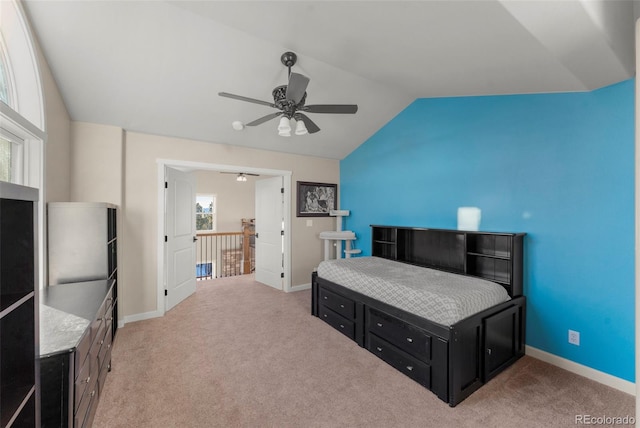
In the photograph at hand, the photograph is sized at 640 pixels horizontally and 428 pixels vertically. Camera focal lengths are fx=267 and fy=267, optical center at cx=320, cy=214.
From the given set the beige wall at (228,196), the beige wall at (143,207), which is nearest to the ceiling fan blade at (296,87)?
the beige wall at (143,207)

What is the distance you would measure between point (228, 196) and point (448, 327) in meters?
8.13

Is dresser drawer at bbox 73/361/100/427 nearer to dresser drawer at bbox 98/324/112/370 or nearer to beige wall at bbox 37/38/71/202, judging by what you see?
dresser drawer at bbox 98/324/112/370

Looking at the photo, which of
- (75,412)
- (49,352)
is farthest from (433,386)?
(49,352)

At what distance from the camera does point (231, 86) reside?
9.78 feet

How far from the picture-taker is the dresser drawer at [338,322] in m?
3.03

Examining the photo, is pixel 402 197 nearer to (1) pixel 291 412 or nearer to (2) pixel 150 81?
(1) pixel 291 412

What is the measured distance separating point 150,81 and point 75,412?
9.27 feet

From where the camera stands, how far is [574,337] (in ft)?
8.08

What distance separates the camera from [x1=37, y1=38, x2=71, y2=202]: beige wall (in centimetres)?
236

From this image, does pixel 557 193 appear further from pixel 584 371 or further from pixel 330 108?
pixel 330 108

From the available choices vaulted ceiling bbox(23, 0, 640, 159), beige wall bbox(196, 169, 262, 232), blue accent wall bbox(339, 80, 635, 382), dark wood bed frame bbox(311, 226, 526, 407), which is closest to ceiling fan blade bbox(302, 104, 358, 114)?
vaulted ceiling bbox(23, 0, 640, 159)

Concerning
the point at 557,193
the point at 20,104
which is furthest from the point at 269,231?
the point at 557,193

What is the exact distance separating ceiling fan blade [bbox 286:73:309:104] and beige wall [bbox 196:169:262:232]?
23.0ft

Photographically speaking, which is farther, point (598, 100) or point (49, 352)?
point (598, 100)
